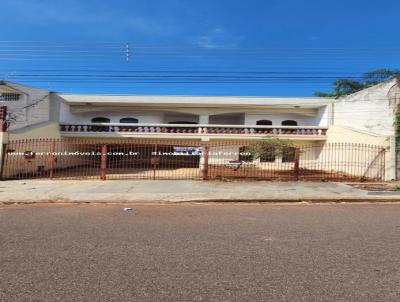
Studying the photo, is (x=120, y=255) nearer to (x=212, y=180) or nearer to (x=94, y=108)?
(x=212, y=180)

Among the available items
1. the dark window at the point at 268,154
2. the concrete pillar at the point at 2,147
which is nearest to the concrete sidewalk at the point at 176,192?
the concrete pillar at the point at 2,147

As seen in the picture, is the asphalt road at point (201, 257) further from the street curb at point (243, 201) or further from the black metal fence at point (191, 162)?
the black metal fence at point (191, 162)

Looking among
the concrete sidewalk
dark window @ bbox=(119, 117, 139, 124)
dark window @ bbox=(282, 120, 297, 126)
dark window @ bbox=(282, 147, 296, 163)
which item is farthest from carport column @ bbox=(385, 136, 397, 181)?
dark window @ bbox=(119, 117, 139, 124)

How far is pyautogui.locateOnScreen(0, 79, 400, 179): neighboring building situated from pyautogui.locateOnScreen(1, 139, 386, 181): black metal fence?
0.78m

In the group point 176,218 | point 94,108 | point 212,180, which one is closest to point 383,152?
point 212,180

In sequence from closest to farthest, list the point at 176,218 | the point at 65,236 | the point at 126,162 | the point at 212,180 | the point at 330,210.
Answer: the point at 65,236, the point at 176,218, the point at 330,210, the point at 212,180, the point at 126,162

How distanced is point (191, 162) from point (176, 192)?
12.5 m

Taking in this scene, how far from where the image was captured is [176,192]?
1073cm

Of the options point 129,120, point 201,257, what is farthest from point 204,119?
point 201,257

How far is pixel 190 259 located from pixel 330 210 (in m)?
4.83

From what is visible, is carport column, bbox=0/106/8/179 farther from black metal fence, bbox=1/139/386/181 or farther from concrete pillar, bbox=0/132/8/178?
black metal fence, bbox=1/139/386/181

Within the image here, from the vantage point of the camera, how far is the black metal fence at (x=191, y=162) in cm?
1443

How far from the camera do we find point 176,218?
6996mm

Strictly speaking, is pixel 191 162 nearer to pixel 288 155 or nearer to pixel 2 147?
pixel 288 155
